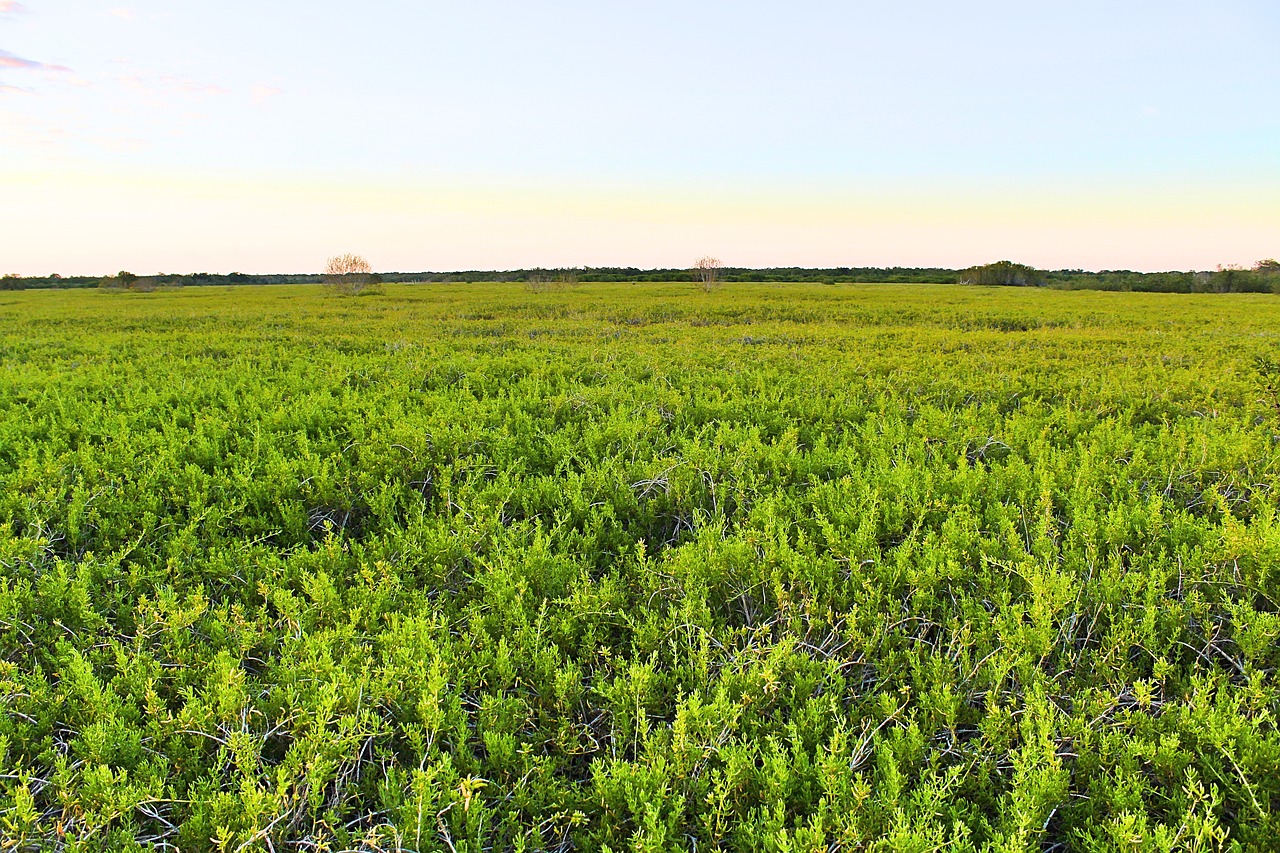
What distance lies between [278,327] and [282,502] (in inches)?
605

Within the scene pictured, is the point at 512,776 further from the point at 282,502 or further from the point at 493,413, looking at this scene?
the point at 493,413

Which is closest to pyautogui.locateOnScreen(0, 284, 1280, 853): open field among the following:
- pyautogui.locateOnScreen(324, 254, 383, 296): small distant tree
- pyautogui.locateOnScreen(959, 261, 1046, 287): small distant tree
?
pyautogui.locateOnScreen(324, 254, 383, 296): small distant tree

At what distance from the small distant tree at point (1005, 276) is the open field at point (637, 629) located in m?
64.2

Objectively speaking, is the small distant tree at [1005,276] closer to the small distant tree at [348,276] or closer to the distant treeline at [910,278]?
the distant treeline at [910,278]

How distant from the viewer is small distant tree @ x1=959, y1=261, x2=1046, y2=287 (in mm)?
63188

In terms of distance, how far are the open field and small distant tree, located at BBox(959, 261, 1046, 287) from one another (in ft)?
211

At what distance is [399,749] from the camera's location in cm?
273

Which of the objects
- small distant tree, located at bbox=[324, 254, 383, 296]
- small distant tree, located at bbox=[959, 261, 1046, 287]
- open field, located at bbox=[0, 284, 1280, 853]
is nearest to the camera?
open field, located at bbox=[0, 284, 1280, 853]

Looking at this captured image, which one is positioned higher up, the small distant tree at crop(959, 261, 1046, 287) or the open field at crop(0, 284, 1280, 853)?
the small distant tree at crop(959, 261, 1046, 287)

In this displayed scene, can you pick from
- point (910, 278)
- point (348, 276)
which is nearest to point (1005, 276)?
point (910, 278)

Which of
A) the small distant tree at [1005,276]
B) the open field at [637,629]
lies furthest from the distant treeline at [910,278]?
the open field at [637,629]

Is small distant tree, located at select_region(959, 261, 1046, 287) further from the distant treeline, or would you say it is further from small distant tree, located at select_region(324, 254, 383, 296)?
small distant tree, located at select_region(324, 254, 383, 296)

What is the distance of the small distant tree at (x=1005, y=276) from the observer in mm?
63188

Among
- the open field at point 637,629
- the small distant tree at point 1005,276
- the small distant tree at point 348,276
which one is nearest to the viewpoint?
the open field at point 637,629
